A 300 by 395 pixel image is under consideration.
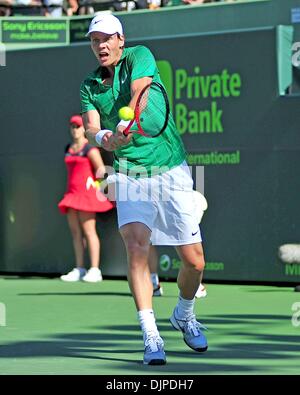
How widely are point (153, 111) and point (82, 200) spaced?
6.40 metres

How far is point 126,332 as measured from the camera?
8867 millimetres

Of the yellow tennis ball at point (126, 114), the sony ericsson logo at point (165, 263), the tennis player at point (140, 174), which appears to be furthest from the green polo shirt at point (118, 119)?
the sony ericsson logo at point (165, 263)

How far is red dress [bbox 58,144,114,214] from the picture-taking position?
13.7m

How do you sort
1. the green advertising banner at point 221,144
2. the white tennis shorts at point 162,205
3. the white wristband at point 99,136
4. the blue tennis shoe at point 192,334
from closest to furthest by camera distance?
the white wristband at point 99,136 < the white tennis shorts at point 162,205 < the blue tennis shoe at point 192,334 < the green advertising banner at point 221,144

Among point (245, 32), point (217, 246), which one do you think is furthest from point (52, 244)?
point (245, 32)

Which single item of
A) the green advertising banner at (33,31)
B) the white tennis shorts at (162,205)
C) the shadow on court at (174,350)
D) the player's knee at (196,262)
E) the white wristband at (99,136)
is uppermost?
the green advertising banner at (33,31)

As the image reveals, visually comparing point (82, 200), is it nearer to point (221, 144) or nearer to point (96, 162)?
point (96, 162)

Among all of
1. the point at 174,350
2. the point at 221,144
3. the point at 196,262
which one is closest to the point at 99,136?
the point at 196,262

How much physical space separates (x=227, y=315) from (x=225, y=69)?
153 inches

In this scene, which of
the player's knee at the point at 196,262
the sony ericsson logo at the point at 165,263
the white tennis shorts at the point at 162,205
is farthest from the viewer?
the sony ericsson logo at the point at 165,263

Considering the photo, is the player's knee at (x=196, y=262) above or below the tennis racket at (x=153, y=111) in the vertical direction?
below

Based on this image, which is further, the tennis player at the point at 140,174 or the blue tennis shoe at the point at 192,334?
the blue tennis shoe at the point at 192,334

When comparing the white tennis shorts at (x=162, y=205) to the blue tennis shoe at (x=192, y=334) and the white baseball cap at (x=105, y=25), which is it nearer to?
the blue tennis shoe at (x=192, y=334)

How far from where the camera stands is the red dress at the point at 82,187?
1368 cm
